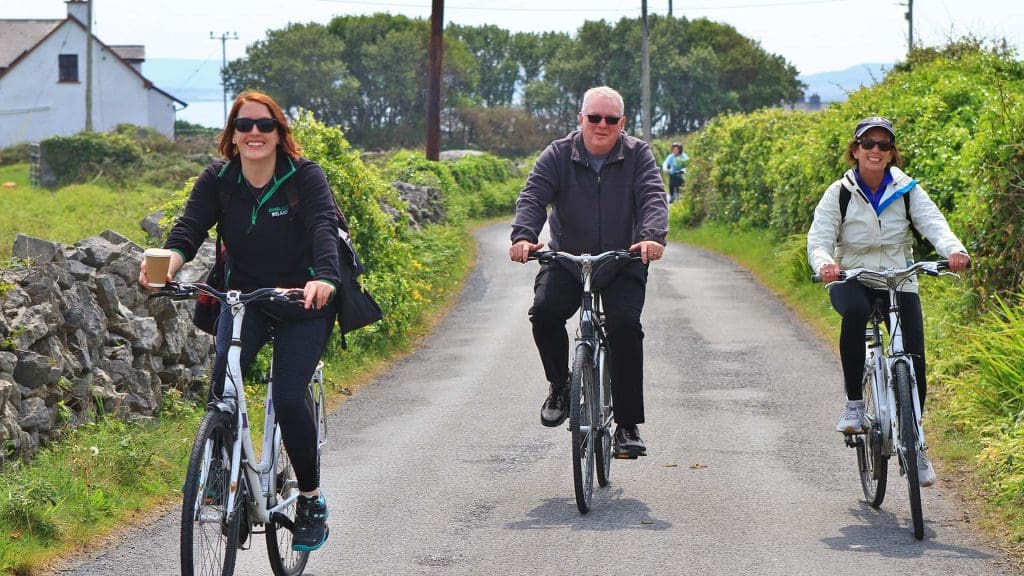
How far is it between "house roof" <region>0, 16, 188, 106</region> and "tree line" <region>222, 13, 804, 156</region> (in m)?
17.2

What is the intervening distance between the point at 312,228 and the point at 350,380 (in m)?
7.03

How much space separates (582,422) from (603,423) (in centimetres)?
31

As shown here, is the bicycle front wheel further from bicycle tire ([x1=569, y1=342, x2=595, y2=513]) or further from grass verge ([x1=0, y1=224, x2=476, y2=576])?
grass verge ([x1=0, y1=224, x2=476, y2=576])

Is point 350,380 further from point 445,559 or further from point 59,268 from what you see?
point 445,559

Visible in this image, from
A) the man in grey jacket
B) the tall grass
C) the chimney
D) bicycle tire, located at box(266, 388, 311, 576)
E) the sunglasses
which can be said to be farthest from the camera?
the chimney

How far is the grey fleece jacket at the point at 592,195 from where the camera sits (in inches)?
289

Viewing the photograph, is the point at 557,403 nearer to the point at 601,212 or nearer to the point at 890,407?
the point at 601,212

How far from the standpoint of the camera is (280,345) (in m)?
5.41

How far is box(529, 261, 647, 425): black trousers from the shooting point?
7336 millimetres

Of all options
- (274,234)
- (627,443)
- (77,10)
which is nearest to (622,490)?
(627,443)

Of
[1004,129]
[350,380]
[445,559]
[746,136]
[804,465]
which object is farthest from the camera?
[746,136]

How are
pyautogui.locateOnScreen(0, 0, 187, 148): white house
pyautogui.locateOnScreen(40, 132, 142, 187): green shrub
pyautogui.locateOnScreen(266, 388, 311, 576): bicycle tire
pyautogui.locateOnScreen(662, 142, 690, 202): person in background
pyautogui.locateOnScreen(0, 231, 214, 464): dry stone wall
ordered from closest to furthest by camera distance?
pyautogui.locateOnScreen(266, 388, 311, 576): bicycle tire < pyautogui.locateOnScreen(0, 231, 214, 464): dry stone wall < pyautogui.locateOnScreen(662, 142, 690, 202): person in background < pyautogui.locateOnScreen(40, 132, 142, 187): green shrub < pyautogui.locateOnScreen(0, 0, 187, 148): white house

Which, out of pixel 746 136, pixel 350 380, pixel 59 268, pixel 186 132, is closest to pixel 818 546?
pixel 59 268

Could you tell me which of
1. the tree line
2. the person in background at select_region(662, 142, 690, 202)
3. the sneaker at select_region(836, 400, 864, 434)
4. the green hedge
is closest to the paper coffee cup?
the sneaker at select_region(836, 400, 864, 434)
